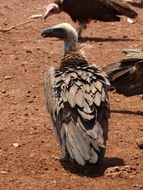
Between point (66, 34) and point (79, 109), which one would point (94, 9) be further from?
point (79, 109)

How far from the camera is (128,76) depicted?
8.34 meters

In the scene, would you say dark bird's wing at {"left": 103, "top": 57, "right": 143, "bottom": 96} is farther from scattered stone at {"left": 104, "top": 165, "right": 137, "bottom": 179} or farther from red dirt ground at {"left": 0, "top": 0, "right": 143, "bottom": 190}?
scattered stone at {"left": 104, "top": 165, "right": 137, "bottom": 179}

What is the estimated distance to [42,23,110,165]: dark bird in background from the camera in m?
5.77

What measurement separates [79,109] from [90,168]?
2.07ft

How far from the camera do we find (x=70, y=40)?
738 centimetres

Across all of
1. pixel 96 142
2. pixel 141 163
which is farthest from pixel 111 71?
pixel 96 142

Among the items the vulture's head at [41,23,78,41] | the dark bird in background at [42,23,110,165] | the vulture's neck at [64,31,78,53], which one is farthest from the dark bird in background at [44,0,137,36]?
the dark bird in background at [42,23,110,165]

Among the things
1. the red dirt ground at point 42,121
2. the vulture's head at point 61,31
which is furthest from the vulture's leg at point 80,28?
the vulture's head at point 61,31

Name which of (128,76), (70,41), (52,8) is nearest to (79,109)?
(70,41)

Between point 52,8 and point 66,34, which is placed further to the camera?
point 52,8

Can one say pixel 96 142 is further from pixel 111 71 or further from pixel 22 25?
pixel 22 25

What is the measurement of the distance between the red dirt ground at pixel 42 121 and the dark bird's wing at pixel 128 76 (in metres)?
0.28

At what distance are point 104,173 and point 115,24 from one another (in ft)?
28.1

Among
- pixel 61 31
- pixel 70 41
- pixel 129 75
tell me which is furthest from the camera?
pixel 129 75
